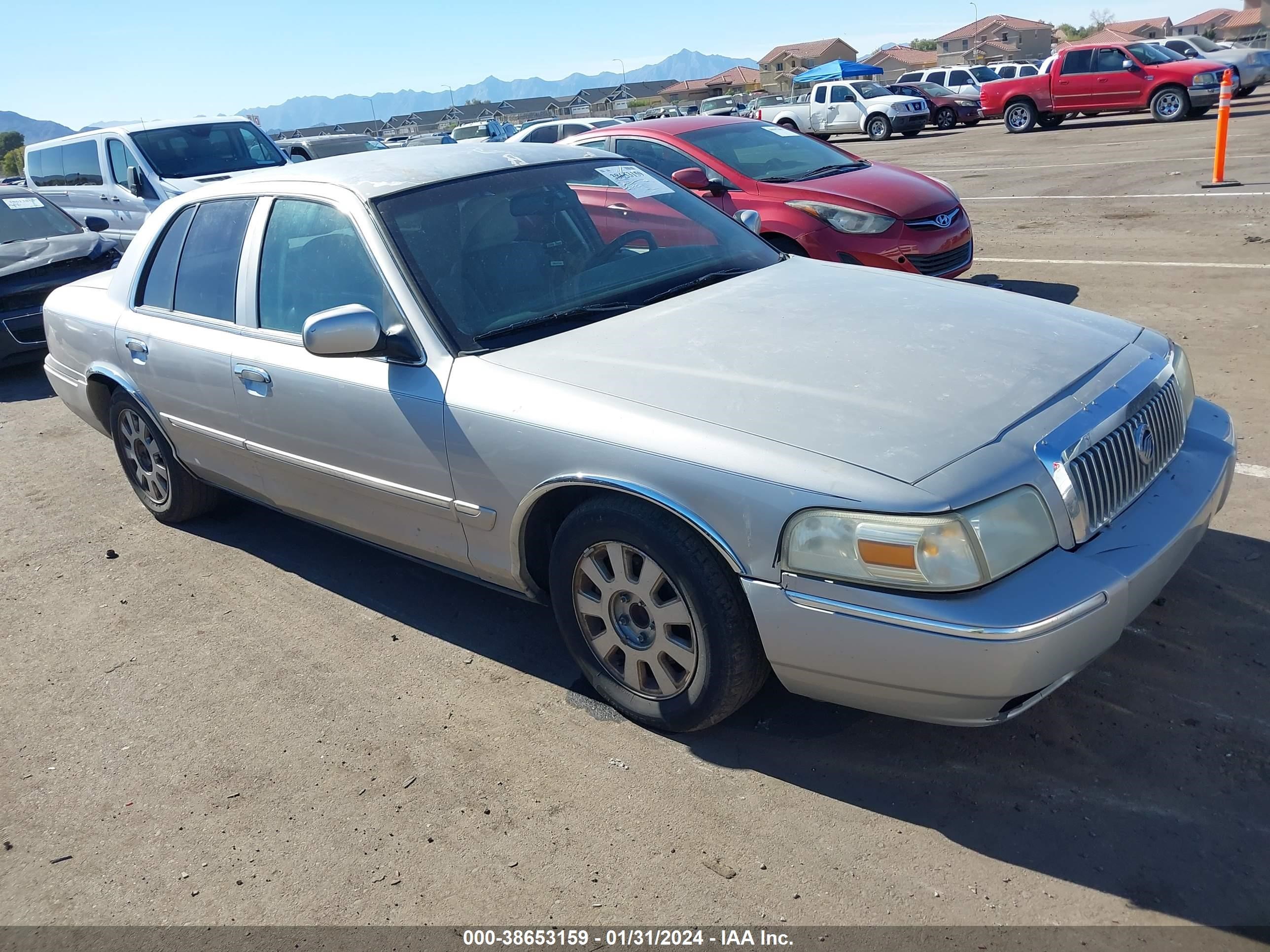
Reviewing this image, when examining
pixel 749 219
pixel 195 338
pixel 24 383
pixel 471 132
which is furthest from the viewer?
pixel 471 132

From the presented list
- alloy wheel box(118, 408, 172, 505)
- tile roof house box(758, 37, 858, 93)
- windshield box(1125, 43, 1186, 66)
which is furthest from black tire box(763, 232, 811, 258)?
tile roof house box(758, 37, 858, 93)

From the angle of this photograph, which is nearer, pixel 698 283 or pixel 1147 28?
pixel 698 283

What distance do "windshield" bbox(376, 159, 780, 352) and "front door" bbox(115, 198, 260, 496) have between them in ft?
3.27

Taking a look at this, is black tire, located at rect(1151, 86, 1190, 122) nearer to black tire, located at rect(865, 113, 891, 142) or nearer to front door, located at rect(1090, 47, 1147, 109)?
front door, located at rect(1090, 47, 1147, 109)

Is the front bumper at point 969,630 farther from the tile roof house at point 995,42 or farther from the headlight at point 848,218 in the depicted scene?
the tile roof house at point 995,42

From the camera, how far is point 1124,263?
28.0ft

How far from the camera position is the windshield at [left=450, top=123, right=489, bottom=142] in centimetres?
Result: 3881

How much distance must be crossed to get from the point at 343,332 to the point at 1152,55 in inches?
921

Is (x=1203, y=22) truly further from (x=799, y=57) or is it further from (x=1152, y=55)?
(x=1152, y=55)

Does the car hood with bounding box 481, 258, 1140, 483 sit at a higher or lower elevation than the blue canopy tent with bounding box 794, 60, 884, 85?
lower

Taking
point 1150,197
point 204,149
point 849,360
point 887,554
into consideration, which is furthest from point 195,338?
point 1150,197

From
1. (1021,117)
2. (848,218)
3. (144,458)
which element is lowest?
(1021,117)

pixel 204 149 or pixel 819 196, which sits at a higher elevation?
pixel 204 149

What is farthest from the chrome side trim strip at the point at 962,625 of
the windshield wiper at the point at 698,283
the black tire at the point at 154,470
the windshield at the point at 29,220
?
the windshield at the point at 29,220
